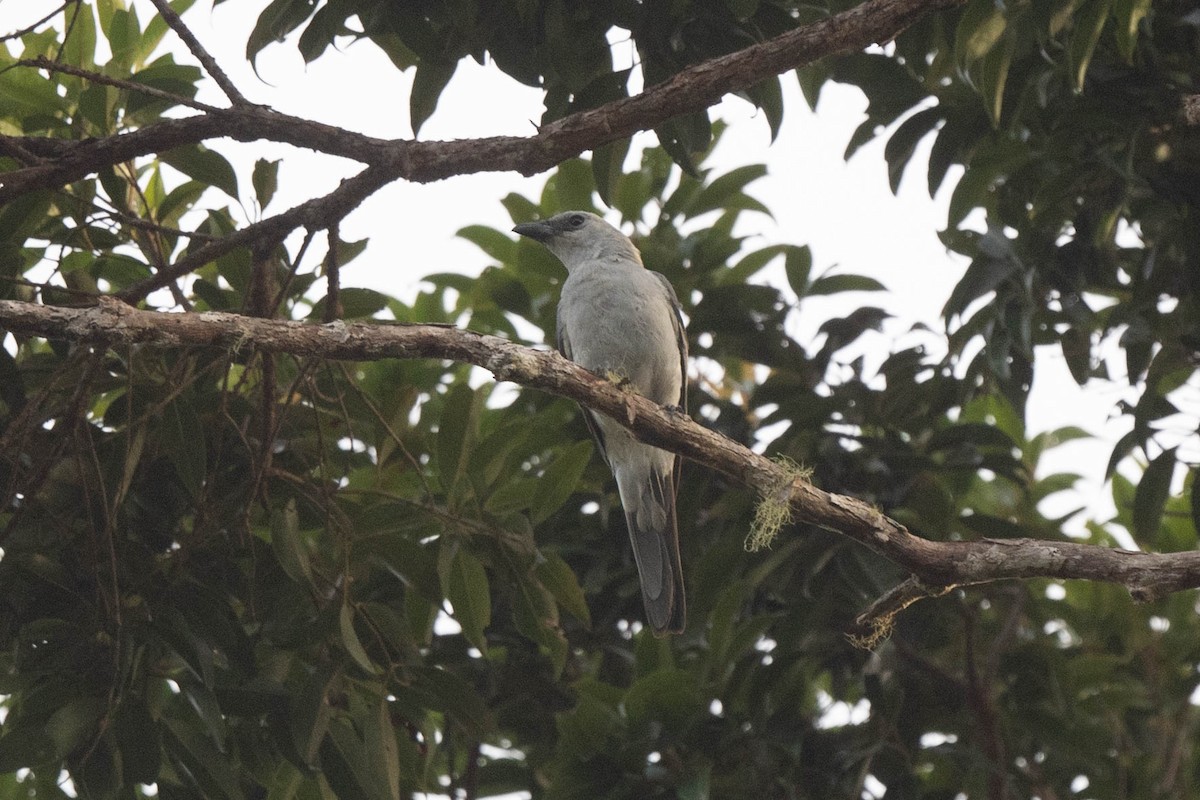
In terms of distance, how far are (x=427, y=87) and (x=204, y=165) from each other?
696 millimetres

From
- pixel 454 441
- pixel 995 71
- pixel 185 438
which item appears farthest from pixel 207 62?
pixel 995 71

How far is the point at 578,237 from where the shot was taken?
5379mm

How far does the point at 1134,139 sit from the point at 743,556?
194 centimetres

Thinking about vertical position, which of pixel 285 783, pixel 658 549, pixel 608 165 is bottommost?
pixel 285 783

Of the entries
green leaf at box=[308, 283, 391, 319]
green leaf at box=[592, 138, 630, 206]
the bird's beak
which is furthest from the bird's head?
green leaf at box=[308, 283, 391, 319]

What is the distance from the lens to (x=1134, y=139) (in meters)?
3.81

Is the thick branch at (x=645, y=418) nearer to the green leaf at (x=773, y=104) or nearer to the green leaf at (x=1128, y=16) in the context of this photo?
the green leaf at (x=773, y=104)

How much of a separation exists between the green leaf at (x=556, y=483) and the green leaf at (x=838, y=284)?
1.61 metres

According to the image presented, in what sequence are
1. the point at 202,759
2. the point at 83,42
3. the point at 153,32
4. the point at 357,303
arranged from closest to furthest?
the point at 202,759 → the point at 357,303 → the point at 83,42 → the point at 153,32

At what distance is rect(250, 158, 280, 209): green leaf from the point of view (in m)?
3.62

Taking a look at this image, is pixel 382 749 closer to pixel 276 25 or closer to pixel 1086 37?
pixel 276 25

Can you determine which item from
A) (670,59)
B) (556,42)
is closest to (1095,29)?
(670,59)

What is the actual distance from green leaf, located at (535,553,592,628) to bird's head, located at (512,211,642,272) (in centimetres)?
174

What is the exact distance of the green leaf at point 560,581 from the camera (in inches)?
152
